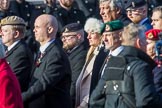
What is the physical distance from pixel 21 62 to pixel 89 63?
35.1 inches

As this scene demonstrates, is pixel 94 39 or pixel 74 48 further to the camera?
pixel 74 48

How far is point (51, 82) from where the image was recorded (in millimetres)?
9039

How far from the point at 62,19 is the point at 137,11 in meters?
3.04

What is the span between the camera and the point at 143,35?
8.27m

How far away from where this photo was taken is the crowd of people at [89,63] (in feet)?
25.3

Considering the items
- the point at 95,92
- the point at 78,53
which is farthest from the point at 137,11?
the point at 95,92

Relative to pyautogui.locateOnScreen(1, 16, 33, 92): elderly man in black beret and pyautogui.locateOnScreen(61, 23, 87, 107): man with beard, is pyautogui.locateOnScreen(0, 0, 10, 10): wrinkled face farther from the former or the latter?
pyautogui.locateOnScreen(1, 16, 33, 92): elderly man in black beret

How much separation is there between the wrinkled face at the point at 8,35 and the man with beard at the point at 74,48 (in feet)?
3.14

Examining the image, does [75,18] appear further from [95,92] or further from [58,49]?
[95,92]

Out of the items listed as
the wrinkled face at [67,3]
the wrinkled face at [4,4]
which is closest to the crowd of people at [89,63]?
Answer: the wrinkled face at [67,3]

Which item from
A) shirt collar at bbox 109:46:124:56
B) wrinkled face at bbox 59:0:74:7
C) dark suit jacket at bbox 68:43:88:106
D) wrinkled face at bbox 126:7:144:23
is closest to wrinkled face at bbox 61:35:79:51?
dark suit jacket at bbox 68:43:88:106

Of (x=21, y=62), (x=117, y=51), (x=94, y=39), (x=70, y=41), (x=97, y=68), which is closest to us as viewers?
(x=117, y=51)

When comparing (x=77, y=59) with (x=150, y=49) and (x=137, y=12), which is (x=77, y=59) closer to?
(x=137, y=12)

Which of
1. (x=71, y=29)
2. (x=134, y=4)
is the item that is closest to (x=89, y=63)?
(x=71, y=29)
